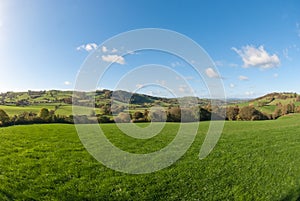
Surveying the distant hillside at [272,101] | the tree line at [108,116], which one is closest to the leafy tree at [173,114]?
the tree line at [108,116]

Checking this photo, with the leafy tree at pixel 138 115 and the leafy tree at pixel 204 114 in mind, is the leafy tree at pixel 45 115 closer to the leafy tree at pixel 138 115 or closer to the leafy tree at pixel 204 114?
the leafy tree at pixel 138 115

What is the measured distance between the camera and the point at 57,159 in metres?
11.3

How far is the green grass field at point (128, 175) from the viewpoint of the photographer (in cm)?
894

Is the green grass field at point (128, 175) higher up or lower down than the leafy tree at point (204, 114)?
lower down

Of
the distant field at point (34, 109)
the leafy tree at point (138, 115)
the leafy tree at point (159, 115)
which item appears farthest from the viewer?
the leafy tree at point (159, 115)

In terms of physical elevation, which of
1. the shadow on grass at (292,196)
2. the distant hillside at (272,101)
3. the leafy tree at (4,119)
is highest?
the distant hillside at (272,101)

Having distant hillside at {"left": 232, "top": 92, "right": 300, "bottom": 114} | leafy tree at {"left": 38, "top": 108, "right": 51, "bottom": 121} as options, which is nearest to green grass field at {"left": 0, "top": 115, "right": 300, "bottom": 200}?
leafy tree at {"left": 38, "top": 108, "right": 51, "bottom": 121}

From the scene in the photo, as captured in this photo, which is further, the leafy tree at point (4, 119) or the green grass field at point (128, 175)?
the leafy tree at point (4, 119)

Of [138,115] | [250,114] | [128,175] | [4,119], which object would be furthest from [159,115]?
[250,114]

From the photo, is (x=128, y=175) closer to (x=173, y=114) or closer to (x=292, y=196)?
(x=292, y=196)

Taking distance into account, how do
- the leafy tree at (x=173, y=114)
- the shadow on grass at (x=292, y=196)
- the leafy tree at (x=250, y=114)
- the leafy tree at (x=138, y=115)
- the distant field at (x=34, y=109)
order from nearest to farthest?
the shadow on grass at (x=292, y=196) → the distant field at (x=34, y=109) → the leafy tree at (x=138, y=115) → the leafy tree at (x=173, y=114) → the leafy tree at (x=250, y=114)

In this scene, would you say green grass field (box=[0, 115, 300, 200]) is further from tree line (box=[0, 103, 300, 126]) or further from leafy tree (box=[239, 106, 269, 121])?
leafy tree (box=[239, 106, 269, 121])

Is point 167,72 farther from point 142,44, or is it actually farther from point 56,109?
point 56,109

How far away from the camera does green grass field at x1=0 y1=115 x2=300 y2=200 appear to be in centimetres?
894
